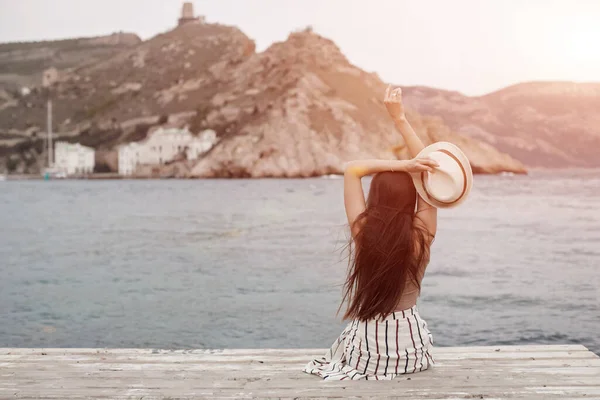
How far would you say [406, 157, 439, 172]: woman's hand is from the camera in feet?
11.6

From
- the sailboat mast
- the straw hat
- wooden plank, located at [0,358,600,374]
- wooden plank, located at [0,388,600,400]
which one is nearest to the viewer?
the straw hat

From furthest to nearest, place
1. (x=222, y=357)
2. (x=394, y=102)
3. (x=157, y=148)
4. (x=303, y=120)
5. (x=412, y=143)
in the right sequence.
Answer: (x=157, y=148), (x=303, y=120), (x=222, y=357), (x=412, y=143), (x=394, y=102)

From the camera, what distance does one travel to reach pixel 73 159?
450 feet

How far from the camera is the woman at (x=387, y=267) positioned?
358cm

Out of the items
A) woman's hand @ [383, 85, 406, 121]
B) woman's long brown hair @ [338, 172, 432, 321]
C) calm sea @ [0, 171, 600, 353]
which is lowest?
calm sea @ [0, 171, 600, 353]

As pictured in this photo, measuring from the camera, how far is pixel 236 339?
39.2 ft

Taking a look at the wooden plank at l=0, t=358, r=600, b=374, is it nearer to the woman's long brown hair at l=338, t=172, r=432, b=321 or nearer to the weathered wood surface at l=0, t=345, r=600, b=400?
the weathered wood surface at l=0, t=345, r=600, b=400

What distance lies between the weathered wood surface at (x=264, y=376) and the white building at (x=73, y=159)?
138507 mm

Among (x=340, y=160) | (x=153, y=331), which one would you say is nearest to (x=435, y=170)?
(x=153, y=331)

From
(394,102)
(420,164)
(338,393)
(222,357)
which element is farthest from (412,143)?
(222,357)

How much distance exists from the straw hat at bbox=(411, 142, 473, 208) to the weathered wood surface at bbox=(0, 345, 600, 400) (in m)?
0.99

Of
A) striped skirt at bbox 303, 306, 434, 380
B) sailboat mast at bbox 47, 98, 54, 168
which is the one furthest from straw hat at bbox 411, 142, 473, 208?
sailboat mast at bbox 47, 98, 54, 168

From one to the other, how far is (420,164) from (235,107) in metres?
141

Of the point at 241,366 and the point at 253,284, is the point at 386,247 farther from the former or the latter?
the point at 253,284
